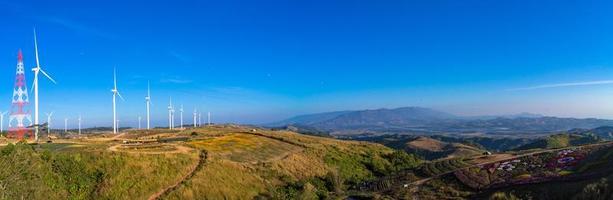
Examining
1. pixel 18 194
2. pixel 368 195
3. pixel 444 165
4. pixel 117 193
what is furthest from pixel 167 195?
pixel 444 165

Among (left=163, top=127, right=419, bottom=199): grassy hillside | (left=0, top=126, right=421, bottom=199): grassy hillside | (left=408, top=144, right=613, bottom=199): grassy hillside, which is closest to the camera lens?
(left=0, top=126, right=421, bottom=199): grassy hillside

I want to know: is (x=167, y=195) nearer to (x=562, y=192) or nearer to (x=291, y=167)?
(x=291, y=167)

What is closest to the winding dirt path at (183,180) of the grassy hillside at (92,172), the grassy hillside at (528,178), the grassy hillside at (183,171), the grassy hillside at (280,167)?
the grassy hillside at (183,171)

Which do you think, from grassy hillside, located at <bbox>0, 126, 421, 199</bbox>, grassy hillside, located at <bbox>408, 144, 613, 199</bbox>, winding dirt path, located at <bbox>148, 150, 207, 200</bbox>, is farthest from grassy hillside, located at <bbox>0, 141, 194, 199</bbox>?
grassy hillside, located at <bbox>408, 144, 613, 199</bbox>

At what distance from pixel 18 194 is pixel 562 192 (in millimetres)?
49022

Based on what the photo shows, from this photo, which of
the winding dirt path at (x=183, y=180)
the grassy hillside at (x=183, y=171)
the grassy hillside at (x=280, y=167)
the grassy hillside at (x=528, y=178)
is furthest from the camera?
the grassy hillside at (x=280, y=167)

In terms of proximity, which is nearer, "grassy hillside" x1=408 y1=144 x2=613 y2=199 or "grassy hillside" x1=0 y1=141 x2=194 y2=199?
"grassy hillside" x1=0 y1=141 x2=194 y2=199

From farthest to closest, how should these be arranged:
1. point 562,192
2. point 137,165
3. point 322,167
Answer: point 322,167
point 137,165
point 562,192

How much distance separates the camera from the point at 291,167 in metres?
87.2

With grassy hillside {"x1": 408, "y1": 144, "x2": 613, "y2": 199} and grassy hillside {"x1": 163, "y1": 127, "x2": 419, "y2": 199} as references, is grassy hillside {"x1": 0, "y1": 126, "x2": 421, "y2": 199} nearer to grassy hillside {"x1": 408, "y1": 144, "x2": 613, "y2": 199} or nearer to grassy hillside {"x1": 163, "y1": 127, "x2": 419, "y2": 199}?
grassy hillside {"x1": 163, "y1": 127, "x2": 419, "y2": 199}

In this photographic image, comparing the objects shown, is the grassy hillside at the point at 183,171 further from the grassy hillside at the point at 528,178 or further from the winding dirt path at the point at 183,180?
the grassy hillside at the point at 528,178

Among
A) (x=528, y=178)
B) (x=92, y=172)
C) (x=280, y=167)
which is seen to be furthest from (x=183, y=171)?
(x=528, y=178)

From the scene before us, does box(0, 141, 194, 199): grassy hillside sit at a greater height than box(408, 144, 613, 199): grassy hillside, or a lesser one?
greater

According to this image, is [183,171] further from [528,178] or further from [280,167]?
[528,178]
